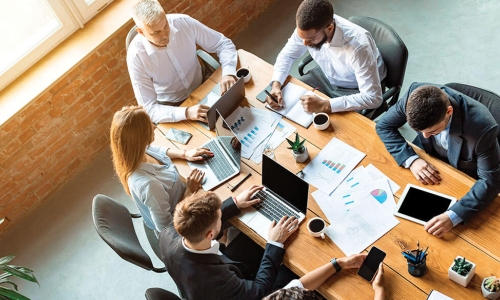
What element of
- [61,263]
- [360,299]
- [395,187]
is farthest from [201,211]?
[61,263]

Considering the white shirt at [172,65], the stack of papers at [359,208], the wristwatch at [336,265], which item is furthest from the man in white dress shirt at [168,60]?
the wristwatch at [336,265]

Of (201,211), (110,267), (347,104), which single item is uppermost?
(201,211)

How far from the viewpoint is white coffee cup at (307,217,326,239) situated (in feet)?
8.10

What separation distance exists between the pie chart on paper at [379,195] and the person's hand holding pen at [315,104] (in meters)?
0.59

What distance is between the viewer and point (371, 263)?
7.62ft

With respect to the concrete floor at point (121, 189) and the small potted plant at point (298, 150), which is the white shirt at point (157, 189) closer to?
the small potted plant at point (298, 150)

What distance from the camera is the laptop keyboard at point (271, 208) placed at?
2.62 m

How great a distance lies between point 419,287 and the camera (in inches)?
87.9

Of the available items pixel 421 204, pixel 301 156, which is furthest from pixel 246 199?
pixel 421 204

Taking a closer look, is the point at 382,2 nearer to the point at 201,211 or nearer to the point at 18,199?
the point at 201,211

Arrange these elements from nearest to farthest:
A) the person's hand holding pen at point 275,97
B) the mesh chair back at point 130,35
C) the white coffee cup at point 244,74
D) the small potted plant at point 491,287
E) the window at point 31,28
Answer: the small potted plant at point 491,287
the person's hand holding pen at point 275,97
the white coffee cup at point 244,74
the mesh chair back at point 130,35
the window at point 31,28

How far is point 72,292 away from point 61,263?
0.26 meters

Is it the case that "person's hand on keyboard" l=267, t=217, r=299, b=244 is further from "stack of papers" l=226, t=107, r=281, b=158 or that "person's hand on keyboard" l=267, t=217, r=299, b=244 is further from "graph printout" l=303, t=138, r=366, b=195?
"stack of papers" l=226, t=107, r=281, b=158

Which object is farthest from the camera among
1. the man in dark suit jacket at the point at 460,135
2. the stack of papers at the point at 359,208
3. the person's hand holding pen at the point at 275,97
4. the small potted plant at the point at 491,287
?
the person's hand holding pen at the point at 275,97
